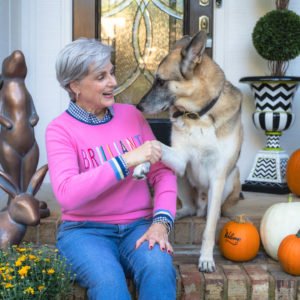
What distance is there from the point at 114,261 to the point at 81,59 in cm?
82

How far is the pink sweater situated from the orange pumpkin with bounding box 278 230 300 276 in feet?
2.01

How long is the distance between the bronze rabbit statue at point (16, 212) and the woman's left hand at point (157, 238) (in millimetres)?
485

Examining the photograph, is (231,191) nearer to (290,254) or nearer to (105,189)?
(290,254)

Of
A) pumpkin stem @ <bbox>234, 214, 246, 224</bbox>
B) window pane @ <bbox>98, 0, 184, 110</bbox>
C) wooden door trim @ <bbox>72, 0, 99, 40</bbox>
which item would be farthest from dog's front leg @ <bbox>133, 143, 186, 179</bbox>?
wooden door trim @ <bbox>72, 0, 99, 40</bbox>

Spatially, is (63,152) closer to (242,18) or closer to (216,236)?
(216,236)

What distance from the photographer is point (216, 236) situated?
2.82 metres

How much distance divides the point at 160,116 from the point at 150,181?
1.76 meters

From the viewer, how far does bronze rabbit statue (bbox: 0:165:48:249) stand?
2.22 m

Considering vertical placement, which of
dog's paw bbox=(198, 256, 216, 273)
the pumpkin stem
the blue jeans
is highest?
the blue jeans

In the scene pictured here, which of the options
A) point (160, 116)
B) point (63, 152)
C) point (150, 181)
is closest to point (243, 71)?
point (160, 116)

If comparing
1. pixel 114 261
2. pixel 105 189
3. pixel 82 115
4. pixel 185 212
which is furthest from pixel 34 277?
pixel 185 212

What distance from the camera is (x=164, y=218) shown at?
2.13m

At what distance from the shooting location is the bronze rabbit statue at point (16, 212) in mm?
2219

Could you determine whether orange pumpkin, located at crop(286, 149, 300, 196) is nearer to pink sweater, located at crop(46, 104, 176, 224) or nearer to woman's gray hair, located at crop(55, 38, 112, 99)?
pink sweater, located at crop(46, 104, 176, 224)
